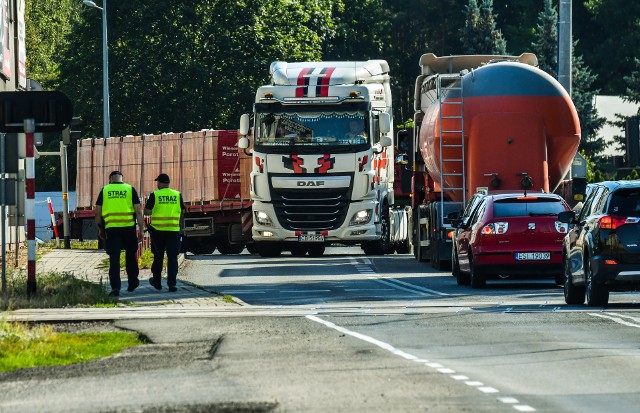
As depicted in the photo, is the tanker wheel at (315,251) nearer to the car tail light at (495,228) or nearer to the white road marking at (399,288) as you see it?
the white road marking at (399,288)

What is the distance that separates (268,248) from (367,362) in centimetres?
2471

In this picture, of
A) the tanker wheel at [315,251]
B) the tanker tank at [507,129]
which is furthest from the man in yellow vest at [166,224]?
the tanker wheel at [315,251]

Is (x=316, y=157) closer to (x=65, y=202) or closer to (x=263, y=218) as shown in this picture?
(x=263, y=218)

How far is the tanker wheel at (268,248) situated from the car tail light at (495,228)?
36.8ft

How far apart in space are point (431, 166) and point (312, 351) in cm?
1842

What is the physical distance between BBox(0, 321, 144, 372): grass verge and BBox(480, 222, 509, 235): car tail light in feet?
33.3

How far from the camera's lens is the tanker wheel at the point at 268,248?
3747 cm

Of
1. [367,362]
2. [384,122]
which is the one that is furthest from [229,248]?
[367,362]

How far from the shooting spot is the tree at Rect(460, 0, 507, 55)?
84.6m

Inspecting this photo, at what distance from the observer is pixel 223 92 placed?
6712 cm

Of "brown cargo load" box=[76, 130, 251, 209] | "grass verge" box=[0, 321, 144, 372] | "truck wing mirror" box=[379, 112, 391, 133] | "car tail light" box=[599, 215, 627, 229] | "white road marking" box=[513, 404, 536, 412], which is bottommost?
"grass verge" box=[0, 321, 144, 372]

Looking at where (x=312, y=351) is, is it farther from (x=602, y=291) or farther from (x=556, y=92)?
(x=556, y=92)

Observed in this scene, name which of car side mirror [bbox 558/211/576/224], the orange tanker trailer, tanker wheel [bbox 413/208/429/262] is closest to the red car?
the orange tanker trailer

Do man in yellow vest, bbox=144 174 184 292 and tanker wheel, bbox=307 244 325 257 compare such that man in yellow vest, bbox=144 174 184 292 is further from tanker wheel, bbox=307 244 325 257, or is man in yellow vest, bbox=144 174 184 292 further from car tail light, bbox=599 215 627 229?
tanker wheel, bbox=307 244 325 257
